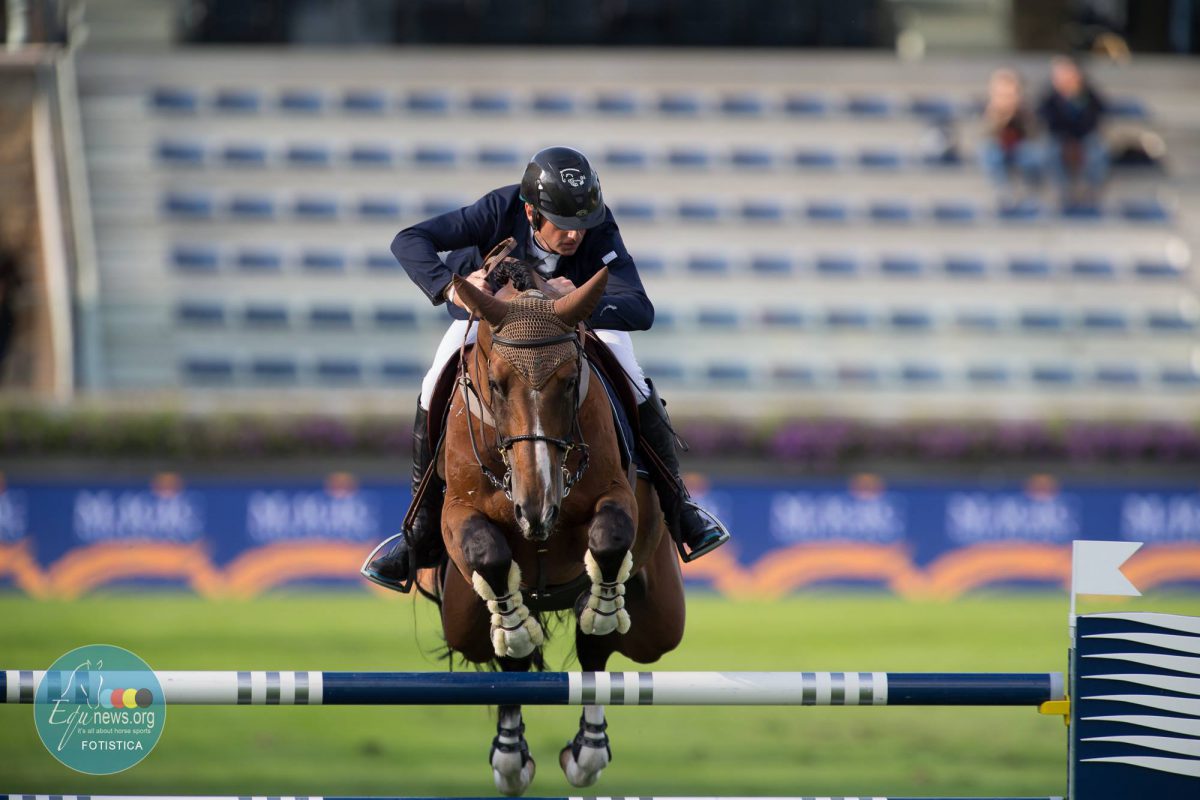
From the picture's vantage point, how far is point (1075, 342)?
16.4 m

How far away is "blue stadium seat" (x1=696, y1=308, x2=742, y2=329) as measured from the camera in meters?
16.2

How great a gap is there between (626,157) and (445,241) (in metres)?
13.2

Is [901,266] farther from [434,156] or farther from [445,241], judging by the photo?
[445,241]

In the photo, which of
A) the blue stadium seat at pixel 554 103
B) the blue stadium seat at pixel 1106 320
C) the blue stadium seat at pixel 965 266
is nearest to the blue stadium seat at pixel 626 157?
the blue stadium seat at pixel 554 103

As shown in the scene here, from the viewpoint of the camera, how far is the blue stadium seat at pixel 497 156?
57.8ft

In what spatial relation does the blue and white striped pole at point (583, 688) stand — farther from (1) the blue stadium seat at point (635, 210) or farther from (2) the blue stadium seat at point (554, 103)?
(2) the blue stadium seat at point (554, 103)

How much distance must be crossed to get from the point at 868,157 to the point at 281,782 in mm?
13297

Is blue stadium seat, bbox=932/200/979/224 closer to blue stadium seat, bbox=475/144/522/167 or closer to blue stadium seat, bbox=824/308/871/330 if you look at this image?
blue stadium seat, bbox=824/308/871/330

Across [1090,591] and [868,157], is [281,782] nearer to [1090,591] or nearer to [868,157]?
[1090,591]

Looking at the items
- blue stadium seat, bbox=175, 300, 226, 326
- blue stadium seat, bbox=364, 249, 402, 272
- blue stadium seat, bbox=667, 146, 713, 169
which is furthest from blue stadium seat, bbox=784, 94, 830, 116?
blue stadium seat, bbox=175, 300, 226, 326

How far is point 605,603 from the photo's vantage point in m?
4.50

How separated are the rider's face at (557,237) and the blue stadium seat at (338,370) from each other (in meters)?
10.6

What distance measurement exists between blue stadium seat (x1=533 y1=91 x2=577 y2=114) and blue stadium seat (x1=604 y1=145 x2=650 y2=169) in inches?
33.5

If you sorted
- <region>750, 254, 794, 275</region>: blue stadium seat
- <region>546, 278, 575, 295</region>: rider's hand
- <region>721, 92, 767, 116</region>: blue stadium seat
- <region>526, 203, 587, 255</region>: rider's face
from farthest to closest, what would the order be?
<region>721, 92, 767, 116</region>: blue stadium seat
<region>750, 254, 794, 275</region>: blue stadium seat
<region>526, 203, 587, 255</region>: rider's face
<region>546, 278, 575, 295</region>: rider's hand
